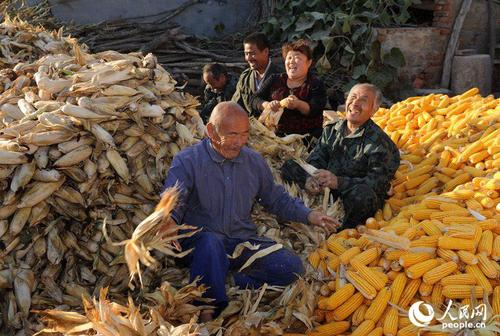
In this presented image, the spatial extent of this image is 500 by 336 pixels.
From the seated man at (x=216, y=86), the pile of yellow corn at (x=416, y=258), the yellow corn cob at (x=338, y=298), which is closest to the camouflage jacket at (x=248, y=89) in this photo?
the seated man at (x=216, y=86)

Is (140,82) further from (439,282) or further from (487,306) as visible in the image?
(487,306)

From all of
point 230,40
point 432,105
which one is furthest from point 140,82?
point 230,40

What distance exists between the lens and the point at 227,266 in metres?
3.68

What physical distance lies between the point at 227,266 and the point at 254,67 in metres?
3.24

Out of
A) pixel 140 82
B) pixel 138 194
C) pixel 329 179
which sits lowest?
pixel 329 179

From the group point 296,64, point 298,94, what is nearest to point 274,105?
point 298,94

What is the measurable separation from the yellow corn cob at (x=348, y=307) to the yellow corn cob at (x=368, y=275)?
0.11 meters

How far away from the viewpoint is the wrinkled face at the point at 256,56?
6.30m

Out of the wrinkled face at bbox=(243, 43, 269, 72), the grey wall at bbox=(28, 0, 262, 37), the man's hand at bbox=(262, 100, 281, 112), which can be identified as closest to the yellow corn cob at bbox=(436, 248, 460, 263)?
the man's hand at bbox=(262, 100, 281, 112)

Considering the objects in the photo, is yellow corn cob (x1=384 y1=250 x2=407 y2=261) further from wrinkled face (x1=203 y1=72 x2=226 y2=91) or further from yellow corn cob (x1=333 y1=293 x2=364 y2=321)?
wrinkled face (x1=203 y1=72 x2=226 y2=91)

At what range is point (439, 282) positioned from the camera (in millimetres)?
3762

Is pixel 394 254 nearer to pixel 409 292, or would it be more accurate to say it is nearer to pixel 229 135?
pixel 409 292

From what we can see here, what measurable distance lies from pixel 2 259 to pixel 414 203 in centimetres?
332

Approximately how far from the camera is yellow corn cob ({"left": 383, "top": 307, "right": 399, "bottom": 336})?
362 centimetres
